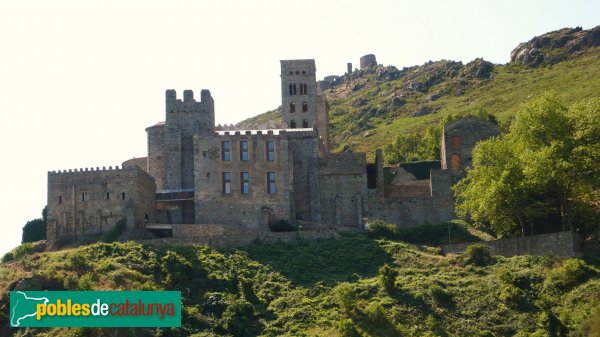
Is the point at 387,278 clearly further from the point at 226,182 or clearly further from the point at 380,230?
the point at 226,182

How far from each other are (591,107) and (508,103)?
66.7 metres

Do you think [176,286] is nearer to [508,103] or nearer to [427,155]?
[427,155]

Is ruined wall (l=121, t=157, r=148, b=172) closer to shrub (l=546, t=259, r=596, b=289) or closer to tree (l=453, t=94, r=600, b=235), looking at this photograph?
tree (l=453, t=94, r=600, b=235)

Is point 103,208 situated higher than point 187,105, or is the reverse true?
point 187,105

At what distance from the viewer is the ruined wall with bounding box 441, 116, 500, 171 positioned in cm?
7612

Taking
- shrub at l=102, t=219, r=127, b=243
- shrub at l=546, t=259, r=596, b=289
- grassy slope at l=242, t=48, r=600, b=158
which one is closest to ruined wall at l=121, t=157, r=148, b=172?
shrub at l=102, t=219, r=127, b=243

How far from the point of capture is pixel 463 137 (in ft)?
251

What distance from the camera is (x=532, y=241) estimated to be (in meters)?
58.1

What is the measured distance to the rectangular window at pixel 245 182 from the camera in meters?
72.5

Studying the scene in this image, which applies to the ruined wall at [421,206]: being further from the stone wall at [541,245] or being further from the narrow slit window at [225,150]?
the narrow slit window at [225,150]

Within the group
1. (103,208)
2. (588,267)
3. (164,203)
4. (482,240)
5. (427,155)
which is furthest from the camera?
(427,155)

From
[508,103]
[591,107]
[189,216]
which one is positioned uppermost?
[508,103]

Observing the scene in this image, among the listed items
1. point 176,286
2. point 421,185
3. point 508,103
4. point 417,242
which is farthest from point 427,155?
point 176,286

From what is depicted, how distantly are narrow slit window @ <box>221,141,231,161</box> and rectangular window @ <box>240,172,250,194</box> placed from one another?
6.50 feet
